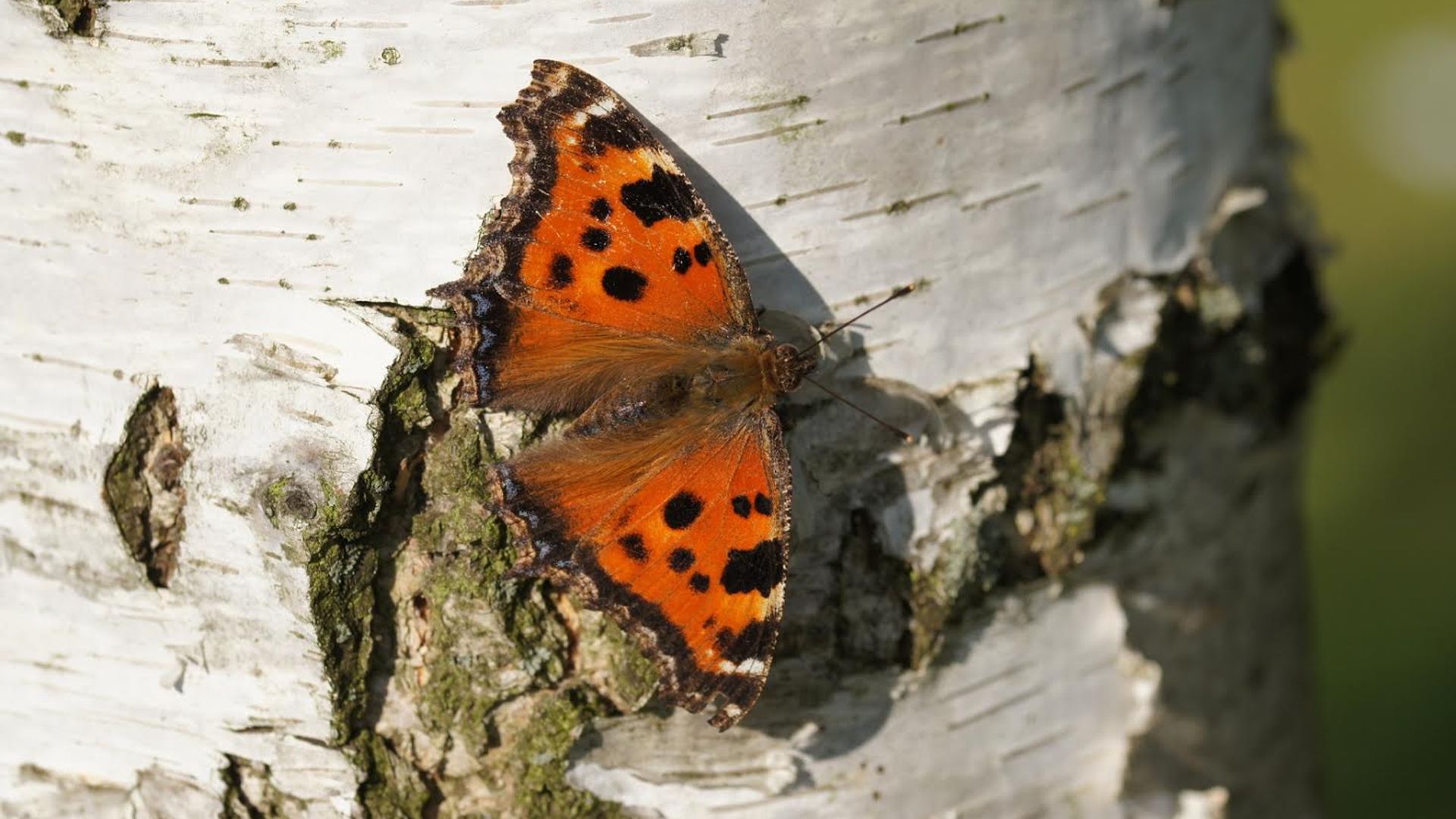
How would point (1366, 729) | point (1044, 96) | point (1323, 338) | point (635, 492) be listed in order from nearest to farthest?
point (1044, 96), point (635, 492), point (1323, 338), point (1366, 729)

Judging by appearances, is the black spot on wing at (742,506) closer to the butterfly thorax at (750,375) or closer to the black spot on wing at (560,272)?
the butterfly thorax at (750,375)

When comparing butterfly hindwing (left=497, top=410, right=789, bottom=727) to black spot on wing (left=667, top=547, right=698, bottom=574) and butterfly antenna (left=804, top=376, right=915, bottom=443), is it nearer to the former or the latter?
black spot on wing (left=667, top=547, right=698, bottom=574)

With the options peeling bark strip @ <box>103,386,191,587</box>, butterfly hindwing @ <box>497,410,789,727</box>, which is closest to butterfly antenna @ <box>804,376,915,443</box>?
butterfly hindwing @ <box>497,410,789,727</box>

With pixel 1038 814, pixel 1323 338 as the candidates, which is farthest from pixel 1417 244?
pixel 1038 814

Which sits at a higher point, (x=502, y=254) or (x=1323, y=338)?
(x=1323, y=338)

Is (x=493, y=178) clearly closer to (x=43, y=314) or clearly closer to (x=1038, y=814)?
(x=43, y=314)

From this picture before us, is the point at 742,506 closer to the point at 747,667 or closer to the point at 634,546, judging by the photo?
the point at 634,546

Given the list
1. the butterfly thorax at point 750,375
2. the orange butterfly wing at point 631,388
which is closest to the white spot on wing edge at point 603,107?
the orange butterfly wing at point 631,388
